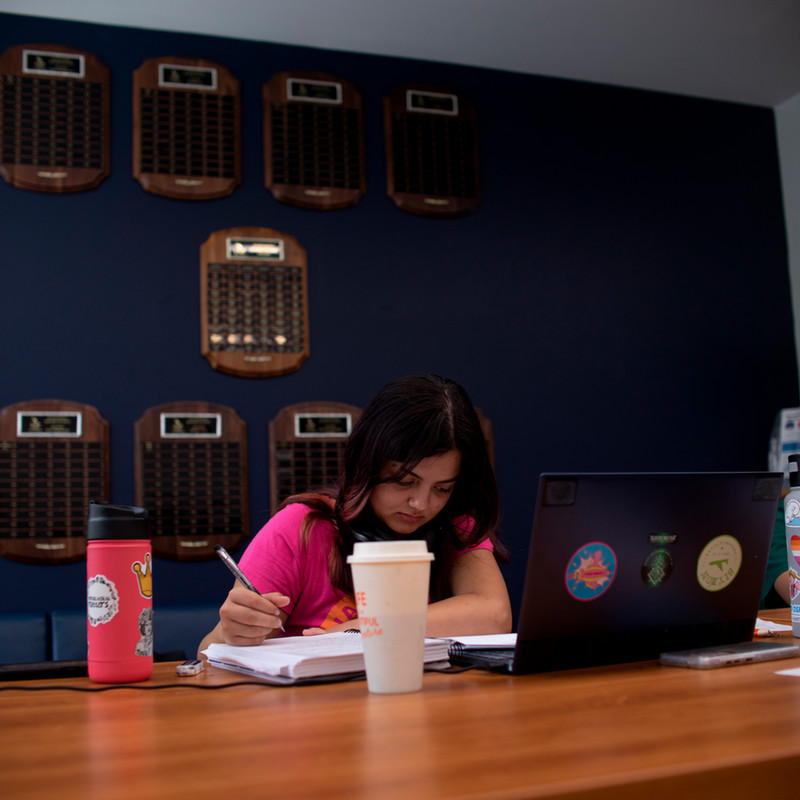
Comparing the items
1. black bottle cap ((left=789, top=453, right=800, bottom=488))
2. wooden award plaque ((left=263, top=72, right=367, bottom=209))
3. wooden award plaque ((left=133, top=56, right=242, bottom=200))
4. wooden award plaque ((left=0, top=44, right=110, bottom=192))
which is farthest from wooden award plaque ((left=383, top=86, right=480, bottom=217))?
black bottle cap ((left=789, top=453, right=800, bottom=488))

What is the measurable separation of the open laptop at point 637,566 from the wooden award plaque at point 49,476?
7.13 feet

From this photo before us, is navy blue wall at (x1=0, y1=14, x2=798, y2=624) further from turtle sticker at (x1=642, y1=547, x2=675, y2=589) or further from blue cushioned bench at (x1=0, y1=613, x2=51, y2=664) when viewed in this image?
turtle sticker at (x1=642, y1=547, x2=675, y2=589)

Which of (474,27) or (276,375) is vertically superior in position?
(474,27)

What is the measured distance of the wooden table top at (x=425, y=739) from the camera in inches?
22.5

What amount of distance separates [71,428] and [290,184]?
1209mm

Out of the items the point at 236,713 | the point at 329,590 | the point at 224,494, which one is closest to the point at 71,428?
the point at 224,494

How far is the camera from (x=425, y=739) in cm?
69

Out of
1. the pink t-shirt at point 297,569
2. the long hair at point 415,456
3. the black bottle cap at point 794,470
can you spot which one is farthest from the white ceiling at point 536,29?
the black bottle cap at point 794,470

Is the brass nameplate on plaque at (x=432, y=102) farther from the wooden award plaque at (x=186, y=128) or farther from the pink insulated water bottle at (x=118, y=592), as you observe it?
the pink insulated water bottle at (x=118, y=592)

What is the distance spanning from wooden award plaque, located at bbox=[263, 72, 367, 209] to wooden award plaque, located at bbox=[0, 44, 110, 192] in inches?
24.1

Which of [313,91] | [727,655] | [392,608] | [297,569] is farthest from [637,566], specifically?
[313,91]

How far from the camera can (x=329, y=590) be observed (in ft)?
5.73

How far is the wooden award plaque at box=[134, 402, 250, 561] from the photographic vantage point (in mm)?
3018

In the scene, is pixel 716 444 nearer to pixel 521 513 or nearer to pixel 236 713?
pixel 521 513
